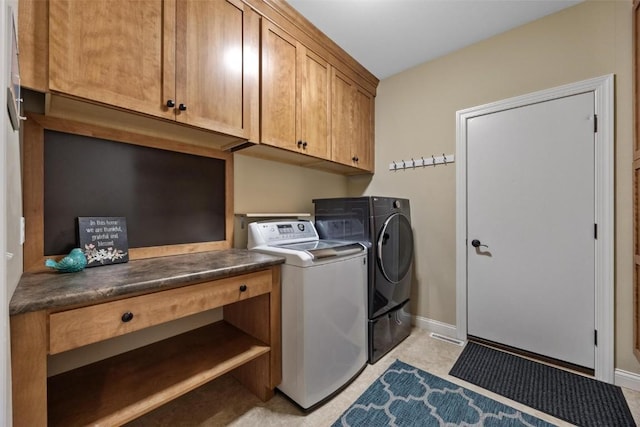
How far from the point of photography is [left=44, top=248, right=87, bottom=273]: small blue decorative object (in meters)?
1.14

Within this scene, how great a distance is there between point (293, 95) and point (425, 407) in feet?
7.22

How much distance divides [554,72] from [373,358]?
8.33 feet

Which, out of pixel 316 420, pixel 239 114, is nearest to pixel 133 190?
pixel 239 114

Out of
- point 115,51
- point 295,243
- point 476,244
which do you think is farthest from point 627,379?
point 115,51

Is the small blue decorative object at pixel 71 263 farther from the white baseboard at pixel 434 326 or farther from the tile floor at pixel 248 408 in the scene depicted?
the white baseboard at pixel 434 326

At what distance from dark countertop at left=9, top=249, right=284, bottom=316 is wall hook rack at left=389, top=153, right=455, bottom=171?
1758mm

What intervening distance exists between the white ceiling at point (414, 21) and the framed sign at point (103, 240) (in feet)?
5.98

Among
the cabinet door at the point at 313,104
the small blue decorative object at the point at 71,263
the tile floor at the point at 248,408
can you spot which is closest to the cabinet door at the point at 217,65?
the cabinet door at the point at 313,104

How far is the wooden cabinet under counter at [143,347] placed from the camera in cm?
80

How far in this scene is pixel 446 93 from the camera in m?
2.44

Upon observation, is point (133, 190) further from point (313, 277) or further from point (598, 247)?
point (598, 247)

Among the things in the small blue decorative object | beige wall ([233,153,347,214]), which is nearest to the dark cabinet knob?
beige wall ([233,153,347,214])

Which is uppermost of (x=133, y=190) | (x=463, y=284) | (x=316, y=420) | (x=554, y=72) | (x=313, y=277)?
(x=554, y=72)

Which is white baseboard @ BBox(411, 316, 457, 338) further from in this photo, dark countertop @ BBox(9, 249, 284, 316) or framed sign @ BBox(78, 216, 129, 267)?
framed sign @ BBox(78, 216, 129, 267)
